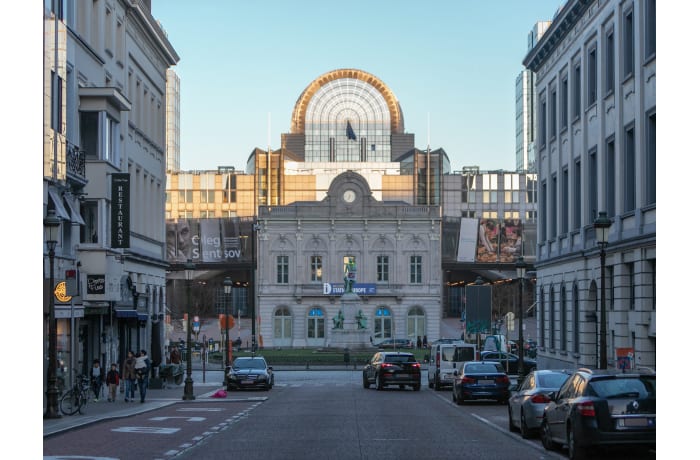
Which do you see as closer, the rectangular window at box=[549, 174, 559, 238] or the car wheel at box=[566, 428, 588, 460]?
the car wheel at box=[566, 428, 588, 460]

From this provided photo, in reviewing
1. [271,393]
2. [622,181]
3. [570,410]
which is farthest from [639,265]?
[570,410]

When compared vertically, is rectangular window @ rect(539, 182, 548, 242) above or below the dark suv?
above

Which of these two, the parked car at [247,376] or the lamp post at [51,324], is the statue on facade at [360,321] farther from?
the lamp post at [51,324]

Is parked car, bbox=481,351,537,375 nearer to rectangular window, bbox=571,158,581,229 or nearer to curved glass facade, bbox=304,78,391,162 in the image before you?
rectangular window, bbox=571,158,581,229

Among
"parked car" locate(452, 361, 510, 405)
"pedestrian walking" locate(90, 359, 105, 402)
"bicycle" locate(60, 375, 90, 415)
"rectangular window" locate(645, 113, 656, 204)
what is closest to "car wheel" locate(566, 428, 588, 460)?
"bicycle" locate(60, 375, 90, 415)

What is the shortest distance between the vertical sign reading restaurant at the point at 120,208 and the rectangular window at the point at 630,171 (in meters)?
18.5

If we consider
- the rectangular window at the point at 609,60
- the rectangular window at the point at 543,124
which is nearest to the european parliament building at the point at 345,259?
the rectangular window at the point at 543,124

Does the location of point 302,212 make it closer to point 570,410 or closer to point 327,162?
point 327,162

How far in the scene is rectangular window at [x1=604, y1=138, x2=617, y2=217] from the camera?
1763 inches

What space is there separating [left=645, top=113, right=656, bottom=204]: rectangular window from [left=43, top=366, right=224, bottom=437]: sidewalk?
55.2 feet

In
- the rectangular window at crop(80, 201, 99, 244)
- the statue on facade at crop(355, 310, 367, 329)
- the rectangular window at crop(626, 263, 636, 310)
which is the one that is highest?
the rectangular window at crop(80, 201, 99, 244)

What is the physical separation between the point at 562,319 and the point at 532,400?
30343mm

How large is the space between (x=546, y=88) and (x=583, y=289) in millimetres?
13873

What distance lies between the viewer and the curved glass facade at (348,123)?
16450 centimetres
